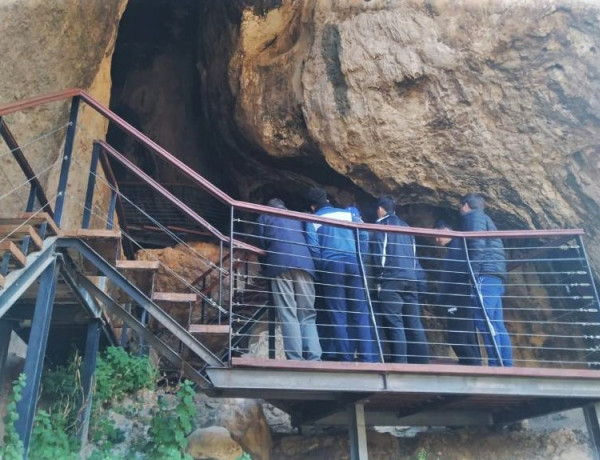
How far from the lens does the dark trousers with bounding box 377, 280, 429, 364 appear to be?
21.4 ft

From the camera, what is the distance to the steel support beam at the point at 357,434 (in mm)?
6062

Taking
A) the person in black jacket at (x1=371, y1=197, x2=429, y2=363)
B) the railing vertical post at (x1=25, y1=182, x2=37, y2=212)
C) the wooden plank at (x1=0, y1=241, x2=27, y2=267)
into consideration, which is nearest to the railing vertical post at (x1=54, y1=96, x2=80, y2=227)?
the railing vertical post at (x1=25, y1=182, x2=37, y2=212)

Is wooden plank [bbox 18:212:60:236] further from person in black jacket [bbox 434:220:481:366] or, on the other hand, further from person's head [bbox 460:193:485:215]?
person's head [bbox 460:193:485:215]

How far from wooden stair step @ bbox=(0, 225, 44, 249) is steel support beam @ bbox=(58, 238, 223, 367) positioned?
35cm

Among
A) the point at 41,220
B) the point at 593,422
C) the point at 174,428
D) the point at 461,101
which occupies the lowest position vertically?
the point at 174,428

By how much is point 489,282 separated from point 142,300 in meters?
3.54

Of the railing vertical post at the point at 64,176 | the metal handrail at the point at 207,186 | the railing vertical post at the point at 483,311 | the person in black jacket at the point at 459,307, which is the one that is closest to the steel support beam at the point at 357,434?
the person in black jacket at the point at 459,307

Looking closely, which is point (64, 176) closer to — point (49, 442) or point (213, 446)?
point (49, 442)

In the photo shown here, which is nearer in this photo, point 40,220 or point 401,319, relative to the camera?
point 40,220

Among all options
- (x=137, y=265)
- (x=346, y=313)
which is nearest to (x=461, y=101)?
(x=346, y=313)

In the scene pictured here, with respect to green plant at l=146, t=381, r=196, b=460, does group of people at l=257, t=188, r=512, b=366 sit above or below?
above

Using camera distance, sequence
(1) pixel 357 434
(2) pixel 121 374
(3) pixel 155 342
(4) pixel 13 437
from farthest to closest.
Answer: (2) pixel 121 374, (1) pixel 357 434, (3) pixel 155 342, (4) pixel 13 437

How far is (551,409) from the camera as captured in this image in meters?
6.89

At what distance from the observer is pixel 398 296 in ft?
22.1
